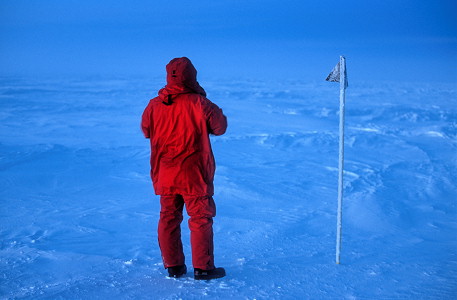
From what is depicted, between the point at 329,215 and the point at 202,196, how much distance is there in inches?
93.5

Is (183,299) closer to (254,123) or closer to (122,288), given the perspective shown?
(122,288)

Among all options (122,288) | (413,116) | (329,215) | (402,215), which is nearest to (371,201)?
(402,215)

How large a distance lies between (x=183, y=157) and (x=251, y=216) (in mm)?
2059

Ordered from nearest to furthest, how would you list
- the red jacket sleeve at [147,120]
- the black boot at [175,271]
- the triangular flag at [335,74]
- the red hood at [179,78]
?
the red hood at [179,78] → the red jacket sleeve at [147,120] → the black boot at [175,271] → the triangular flag at [335,74]

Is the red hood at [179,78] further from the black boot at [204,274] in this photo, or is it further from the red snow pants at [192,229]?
the black boot at [204,274]

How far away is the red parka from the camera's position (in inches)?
104

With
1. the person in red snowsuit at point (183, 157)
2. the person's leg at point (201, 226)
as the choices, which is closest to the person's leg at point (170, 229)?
the person in red snowsuit at point (183, 157)

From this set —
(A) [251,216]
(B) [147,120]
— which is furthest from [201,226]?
(A) [251,216]

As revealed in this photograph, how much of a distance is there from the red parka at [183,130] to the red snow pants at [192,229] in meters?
0.07

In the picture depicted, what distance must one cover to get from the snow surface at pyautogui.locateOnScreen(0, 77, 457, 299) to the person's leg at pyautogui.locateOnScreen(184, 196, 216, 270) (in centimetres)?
17

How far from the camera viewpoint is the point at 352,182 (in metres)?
6.16

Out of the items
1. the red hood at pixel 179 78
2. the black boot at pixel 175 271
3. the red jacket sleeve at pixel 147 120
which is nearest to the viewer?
the red hood at pixel 179 78

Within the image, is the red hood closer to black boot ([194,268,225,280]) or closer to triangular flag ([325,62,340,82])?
triangular flag ([325,62,340,82])

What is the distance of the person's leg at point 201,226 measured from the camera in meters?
2.74
